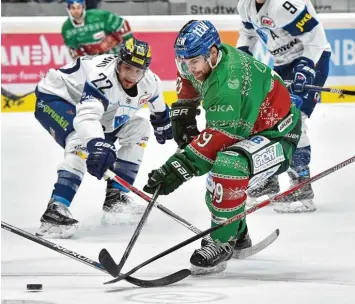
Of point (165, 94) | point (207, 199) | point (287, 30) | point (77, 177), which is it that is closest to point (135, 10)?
point (165, 94)

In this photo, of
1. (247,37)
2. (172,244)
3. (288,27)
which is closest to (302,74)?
(288,27)

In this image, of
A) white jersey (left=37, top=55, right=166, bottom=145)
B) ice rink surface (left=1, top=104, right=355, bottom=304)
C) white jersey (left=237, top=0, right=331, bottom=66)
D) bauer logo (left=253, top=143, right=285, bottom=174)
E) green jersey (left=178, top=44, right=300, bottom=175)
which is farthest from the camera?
white jersey (left=237, top=0, right=331, bottom=66)

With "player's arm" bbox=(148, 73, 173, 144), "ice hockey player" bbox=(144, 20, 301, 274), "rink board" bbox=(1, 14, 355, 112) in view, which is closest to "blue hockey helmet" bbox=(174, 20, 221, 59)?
"ice hockey player" bbox=(144, 20, 301, 274)

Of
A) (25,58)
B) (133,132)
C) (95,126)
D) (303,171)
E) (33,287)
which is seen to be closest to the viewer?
(33,287)

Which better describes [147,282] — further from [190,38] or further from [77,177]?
[77,177]

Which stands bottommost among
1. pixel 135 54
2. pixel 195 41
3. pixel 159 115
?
pixel 159 115

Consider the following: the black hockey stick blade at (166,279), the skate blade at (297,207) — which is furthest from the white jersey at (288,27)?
the black hockey stick blade at (166,279)

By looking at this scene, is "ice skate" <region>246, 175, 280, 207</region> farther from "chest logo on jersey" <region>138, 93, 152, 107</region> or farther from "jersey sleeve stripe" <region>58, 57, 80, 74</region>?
"jersey sleeve stripe" <region>58, 57, 80, 74</region>

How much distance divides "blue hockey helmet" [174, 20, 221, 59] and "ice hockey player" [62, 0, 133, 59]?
4.75 meters

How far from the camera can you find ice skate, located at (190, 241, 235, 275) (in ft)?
12.3

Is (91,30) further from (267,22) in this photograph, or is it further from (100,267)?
(100,267)

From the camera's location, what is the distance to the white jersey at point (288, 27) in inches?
210

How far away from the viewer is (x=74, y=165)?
465 cm

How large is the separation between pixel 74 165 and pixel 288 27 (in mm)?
1423
